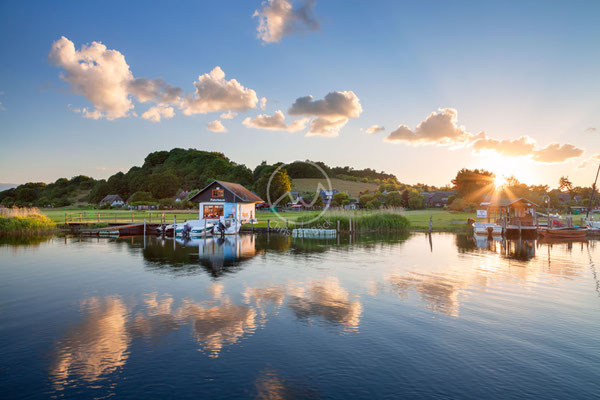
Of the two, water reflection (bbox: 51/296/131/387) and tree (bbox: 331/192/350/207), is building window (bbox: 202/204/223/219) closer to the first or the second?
water reflection (bbox: 51/296/131/387)

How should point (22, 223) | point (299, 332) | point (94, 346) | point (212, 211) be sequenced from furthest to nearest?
point (212, 211)
point (22, 223)
point (299, 332)
point (94, 346)

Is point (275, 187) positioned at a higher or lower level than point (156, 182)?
lower

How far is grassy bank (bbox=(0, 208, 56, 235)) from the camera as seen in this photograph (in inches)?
1729

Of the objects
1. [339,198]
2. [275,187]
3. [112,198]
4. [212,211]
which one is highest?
[275,187]

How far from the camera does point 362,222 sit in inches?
1962

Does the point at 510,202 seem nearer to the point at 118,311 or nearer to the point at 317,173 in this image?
the point at 118,311

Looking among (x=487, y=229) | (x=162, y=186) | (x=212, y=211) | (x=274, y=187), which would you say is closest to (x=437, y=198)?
(x=274, y=187)

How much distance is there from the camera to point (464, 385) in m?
8.48

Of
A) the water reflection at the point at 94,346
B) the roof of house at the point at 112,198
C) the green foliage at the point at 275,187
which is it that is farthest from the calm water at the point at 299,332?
the roof of house at the point at 112,198

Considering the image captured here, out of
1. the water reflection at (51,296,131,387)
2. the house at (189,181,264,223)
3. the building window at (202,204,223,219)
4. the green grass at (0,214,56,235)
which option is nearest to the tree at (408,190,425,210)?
the house at (189,181,264,223)

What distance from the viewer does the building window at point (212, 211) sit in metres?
55.5

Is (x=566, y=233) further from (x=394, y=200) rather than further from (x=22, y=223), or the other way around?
(x=22, y=223)

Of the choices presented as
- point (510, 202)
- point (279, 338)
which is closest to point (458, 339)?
point (279, 338)

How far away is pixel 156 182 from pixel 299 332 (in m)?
143
